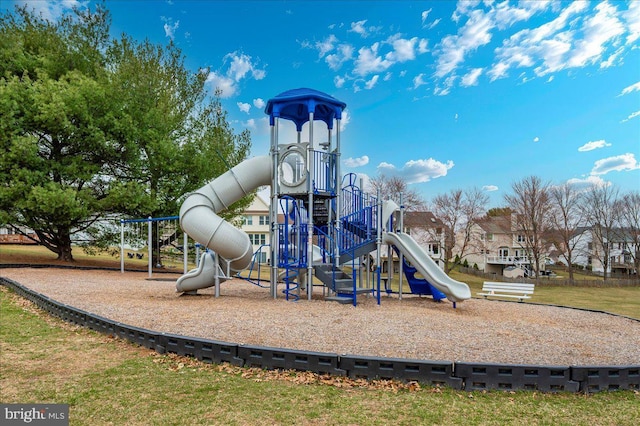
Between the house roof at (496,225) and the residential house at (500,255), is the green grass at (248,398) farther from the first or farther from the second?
the house roof at (496,225)

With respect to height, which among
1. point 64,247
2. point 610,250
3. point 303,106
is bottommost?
point 610,250

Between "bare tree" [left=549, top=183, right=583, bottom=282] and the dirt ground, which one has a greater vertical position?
"bare tree" [left=549, top=183, right=583, bottom=282]

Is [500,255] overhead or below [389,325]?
overhead

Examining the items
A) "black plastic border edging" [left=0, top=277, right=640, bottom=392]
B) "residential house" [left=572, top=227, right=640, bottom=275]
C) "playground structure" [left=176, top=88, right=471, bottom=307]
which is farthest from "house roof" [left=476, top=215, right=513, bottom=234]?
"black plastic border edging" [left=0, top=277, right=640, bottom=392]

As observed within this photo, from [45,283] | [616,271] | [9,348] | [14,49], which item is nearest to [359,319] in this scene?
[9,348]

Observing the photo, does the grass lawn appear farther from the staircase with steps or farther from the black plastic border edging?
the staircase with steps

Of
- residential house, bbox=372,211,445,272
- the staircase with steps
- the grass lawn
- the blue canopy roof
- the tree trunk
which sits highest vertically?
the blue canopy roof

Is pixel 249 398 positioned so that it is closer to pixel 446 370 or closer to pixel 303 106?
pixel 446 370

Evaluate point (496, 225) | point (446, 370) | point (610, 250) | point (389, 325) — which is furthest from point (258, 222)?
point (446, 370)

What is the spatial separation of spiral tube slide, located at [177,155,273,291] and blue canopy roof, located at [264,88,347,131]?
147 cm

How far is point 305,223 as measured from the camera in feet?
38.1

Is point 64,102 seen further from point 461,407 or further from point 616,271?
point 616,271

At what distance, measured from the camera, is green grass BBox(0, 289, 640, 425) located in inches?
162

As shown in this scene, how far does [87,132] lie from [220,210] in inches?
486
